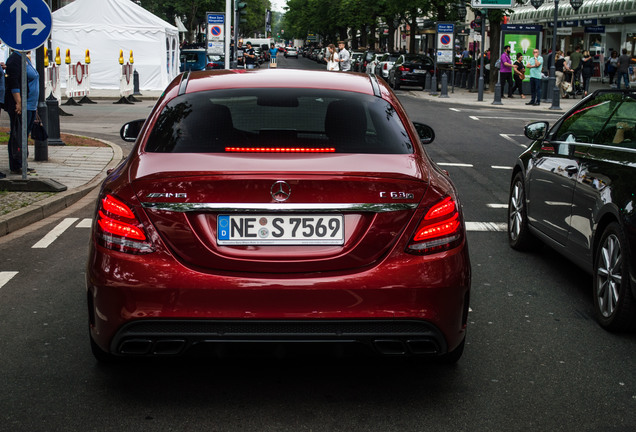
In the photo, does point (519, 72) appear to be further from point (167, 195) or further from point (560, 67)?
point (167, 195)

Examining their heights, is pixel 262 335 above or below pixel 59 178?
above

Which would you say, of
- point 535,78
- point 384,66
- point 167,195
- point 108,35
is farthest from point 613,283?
point 384,66

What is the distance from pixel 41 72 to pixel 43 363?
997 cm

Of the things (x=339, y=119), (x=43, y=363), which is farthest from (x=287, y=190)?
(x=43, y=363)

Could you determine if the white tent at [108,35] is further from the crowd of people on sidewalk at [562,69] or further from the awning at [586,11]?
the awning at [586,11]

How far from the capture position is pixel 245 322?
383cm

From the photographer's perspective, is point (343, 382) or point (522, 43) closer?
point (343, 382)

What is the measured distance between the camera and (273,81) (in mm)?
4914

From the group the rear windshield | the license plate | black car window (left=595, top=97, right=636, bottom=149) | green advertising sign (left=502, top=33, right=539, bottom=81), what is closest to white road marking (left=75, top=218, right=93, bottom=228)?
the rear windshield

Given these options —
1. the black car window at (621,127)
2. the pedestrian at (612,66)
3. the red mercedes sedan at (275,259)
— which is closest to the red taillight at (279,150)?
the red mercedes sedan at (275,259)

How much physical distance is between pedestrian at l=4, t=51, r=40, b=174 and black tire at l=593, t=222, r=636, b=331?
8.04 metres

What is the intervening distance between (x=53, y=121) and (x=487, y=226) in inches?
356

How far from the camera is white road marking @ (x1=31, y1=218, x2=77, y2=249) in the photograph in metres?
8.27

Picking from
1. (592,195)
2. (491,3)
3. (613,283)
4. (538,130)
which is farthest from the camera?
(491,3)
